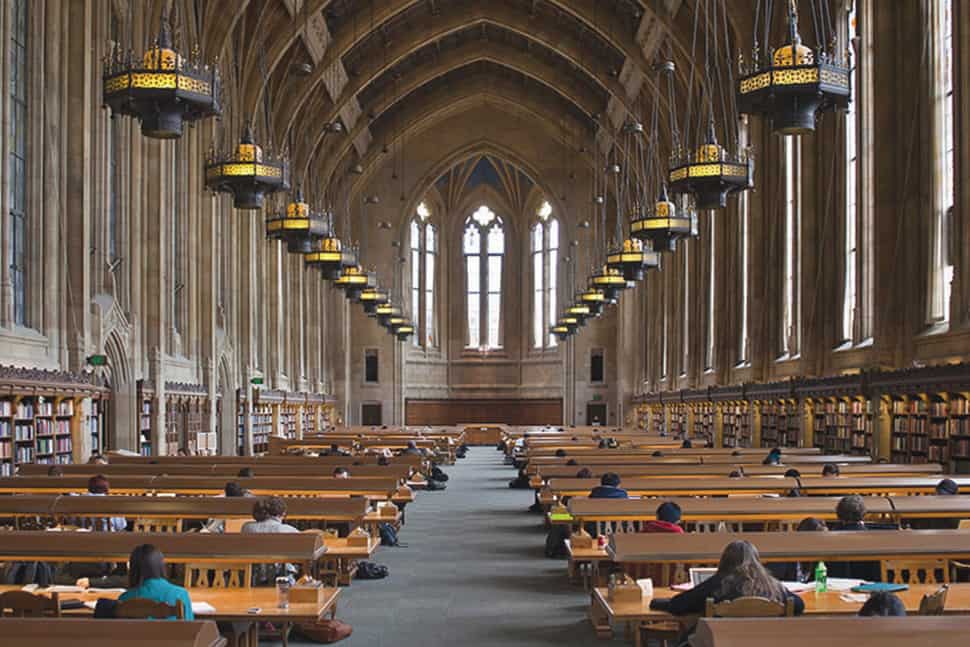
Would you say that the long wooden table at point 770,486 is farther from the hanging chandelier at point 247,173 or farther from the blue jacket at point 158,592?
the blue jacket at point 158,592

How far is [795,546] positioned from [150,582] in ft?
13.3

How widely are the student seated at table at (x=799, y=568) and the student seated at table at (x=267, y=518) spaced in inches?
140

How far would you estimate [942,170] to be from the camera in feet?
62.3

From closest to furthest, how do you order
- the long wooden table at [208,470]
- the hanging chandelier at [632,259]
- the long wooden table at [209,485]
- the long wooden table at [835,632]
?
the long wooden table at [835,632], the long wooden table at [209,485], the long wooden table at [208,470], the hanging chandelier at [632,259]

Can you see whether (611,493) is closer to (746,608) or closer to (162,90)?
(746,608)

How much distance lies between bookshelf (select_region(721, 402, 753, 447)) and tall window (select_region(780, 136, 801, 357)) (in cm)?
255

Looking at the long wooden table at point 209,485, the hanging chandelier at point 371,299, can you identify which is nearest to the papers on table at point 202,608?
the long wooden table at point 209,485

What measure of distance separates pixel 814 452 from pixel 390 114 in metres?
31.8

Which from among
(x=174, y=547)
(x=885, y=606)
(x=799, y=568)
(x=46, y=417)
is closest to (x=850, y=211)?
(x=46, y=417)

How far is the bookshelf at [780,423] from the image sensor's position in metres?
25.1

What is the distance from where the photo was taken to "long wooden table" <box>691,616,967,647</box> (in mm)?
4328

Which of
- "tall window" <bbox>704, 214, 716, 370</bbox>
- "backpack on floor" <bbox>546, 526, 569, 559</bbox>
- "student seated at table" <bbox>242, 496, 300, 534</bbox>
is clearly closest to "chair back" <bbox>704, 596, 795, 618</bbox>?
"student seated at table" <bbox>242, 496, 300, 534</bbox>

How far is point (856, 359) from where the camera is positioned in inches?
873

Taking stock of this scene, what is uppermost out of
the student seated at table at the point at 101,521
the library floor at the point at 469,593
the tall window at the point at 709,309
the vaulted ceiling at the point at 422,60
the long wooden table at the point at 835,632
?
the vaulted ceiling at the point at 422,60
